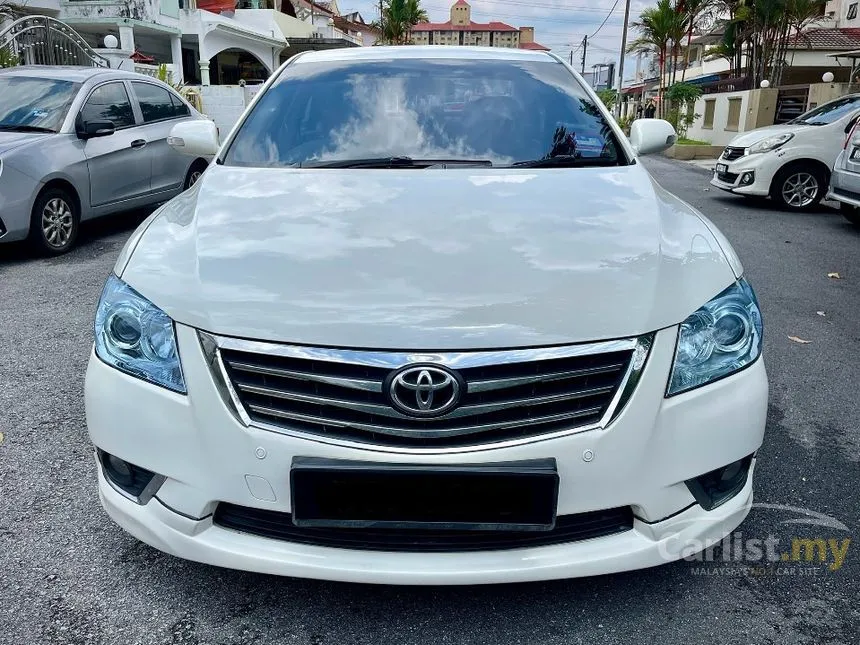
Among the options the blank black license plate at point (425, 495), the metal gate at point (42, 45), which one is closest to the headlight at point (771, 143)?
the blank black license plate at point (425, 495)

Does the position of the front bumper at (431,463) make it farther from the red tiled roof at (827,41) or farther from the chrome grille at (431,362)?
the red tiled roof at (827,41)

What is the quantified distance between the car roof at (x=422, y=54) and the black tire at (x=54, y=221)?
3.54 meters

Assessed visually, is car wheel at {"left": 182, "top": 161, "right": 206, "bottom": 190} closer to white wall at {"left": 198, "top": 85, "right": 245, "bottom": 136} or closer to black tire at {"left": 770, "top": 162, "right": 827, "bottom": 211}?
black tire at {"left": 770, "top": 162, "right": 827, "bottom": 211}

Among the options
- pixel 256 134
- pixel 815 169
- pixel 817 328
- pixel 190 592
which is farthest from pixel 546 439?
pixel 815 169

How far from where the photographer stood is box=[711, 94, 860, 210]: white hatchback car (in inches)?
379

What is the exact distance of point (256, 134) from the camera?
3057mm

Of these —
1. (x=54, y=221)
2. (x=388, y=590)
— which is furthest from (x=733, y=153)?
(x=388, y=590)

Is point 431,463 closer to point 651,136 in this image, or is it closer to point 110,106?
point 651,136

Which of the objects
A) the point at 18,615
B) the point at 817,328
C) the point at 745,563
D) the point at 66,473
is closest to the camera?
the point at 18,615

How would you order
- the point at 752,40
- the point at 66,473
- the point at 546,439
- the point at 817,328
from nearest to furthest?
the point at 546,439, the point at 66,473, the point at 817,328, the point at 752,40

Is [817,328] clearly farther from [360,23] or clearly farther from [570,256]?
[360,23]

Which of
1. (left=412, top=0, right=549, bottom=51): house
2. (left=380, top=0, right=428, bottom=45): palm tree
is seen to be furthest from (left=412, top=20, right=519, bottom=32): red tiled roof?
(left=380, top=0, right=428, bottom=45): palm tree

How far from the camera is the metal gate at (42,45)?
11234 millimetres

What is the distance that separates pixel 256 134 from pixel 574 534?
6.76 ft
